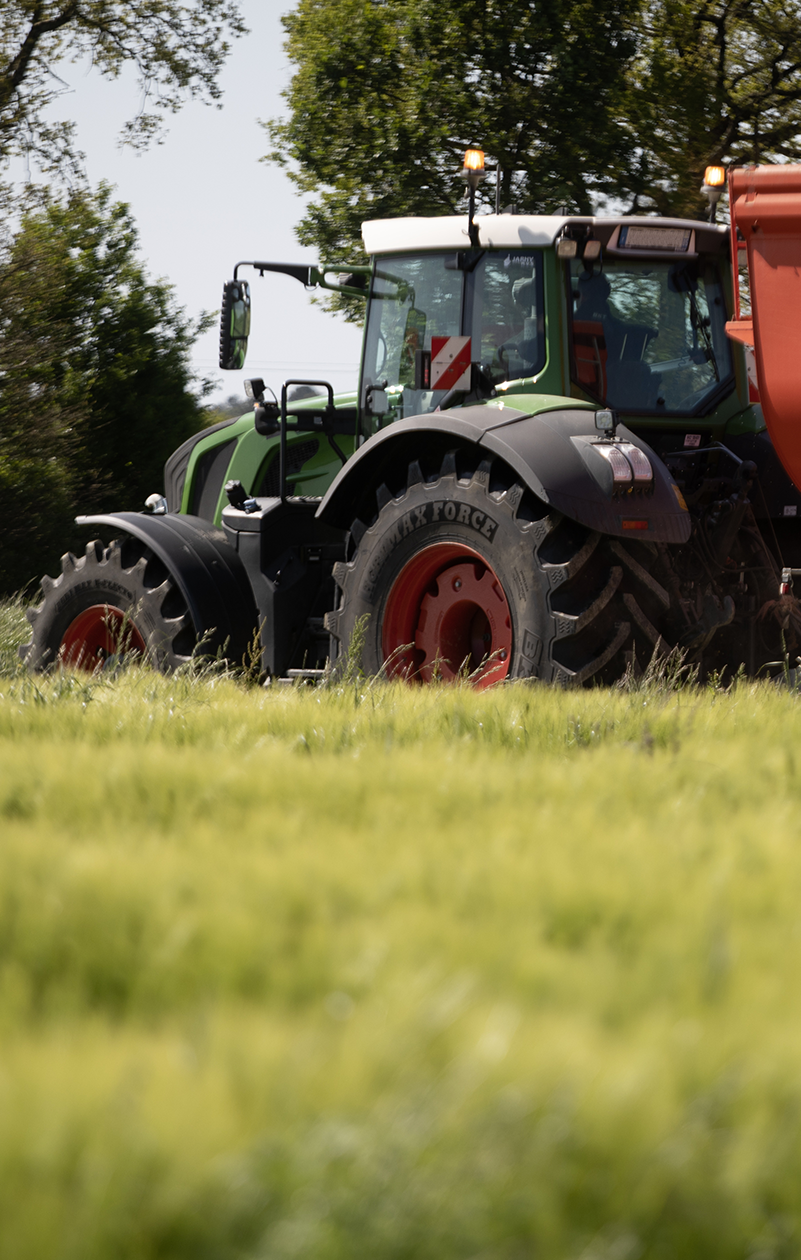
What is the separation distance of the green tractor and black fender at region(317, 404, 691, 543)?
0.04 ft

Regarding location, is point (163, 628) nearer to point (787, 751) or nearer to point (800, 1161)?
point (787, 751)

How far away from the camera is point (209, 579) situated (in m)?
7.14

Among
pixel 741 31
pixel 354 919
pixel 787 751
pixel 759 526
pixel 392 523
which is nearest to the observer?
pixel 354 919

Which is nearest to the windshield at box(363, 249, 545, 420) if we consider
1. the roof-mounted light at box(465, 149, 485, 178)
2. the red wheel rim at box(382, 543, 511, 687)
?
the roof-mounted light at box(465, 149, 485, 178)

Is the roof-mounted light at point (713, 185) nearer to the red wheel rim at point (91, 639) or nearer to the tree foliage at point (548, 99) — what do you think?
the red wheel rim at point (91, 639)

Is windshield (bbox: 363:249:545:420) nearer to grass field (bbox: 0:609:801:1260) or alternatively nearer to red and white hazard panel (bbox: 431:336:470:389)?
red and white hazard panel (bbox: 431:336:470:389)

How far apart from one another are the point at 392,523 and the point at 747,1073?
15.4 feet

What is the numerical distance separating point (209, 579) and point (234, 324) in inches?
53.8

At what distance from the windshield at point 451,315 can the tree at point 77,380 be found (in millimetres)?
10795

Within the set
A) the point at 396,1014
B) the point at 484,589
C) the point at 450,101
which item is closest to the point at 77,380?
the point at 450,101

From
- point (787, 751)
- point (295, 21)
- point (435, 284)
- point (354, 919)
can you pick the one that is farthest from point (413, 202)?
point (354, 919)

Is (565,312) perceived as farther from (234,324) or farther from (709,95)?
(709,95)

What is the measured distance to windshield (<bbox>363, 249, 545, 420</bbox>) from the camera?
20.8 feet

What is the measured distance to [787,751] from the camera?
133 inches
